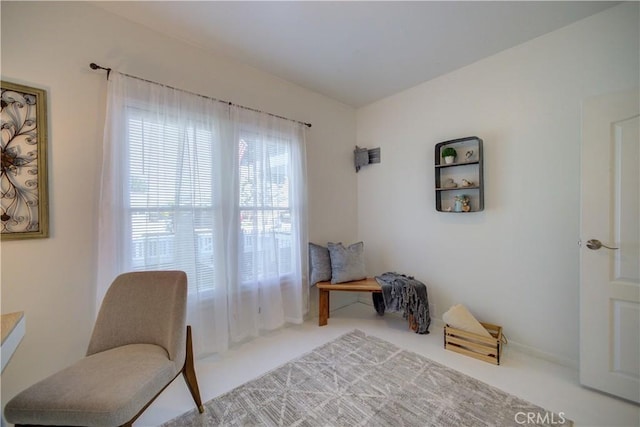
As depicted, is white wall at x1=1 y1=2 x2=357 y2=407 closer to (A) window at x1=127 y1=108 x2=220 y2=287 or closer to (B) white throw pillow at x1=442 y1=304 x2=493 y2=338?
(A) window at x1=127 y1=108 x2=220 y2=287

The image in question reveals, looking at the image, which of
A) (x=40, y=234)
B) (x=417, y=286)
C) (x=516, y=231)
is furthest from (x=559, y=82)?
(x=40, y=234)

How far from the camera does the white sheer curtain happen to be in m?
1.81

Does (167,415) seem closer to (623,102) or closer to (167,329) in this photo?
(167,329)

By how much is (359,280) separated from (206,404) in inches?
70.9

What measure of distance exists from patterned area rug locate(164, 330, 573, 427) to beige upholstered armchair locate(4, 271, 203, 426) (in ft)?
1.03

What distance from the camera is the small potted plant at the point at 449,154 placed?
8.51ft

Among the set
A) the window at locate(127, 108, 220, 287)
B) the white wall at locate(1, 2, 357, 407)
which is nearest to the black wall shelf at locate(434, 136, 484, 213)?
the window at locate(127, 108, 220, 287)

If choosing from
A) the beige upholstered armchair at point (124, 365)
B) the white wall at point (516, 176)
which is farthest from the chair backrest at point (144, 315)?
the white wall at point (516, 176)

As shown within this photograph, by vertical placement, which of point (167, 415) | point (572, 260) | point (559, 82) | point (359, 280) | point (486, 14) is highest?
point (486, 14)

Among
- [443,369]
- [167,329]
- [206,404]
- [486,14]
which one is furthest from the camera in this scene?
[443,369]

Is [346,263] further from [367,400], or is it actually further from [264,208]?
[367,400]

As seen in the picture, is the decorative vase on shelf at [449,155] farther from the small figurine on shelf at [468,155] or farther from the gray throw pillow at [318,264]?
the gray throw pillow at [318,264]

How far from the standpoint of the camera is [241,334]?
2.40m

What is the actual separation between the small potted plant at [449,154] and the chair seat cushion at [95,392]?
110 inches
